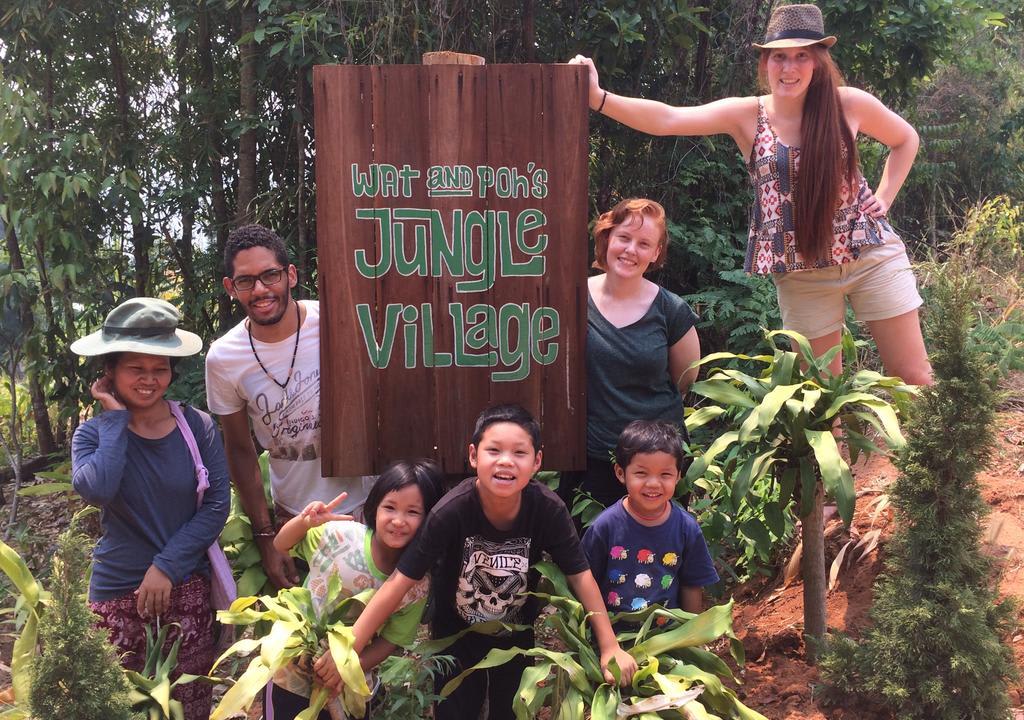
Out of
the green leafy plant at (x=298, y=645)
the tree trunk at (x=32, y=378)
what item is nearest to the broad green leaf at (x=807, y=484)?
the green leafy plant at (x=298, y=645)

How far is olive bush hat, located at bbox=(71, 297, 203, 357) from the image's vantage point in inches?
108

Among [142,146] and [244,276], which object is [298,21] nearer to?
[142,146]

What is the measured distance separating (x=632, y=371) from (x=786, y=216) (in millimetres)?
851

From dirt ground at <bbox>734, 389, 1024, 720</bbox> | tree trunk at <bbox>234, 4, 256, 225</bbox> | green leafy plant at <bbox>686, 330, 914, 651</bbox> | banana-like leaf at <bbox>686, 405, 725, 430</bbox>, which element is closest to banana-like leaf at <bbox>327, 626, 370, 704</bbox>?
green leafy plant at <bbox>686, 330, 914, 651</bbox>

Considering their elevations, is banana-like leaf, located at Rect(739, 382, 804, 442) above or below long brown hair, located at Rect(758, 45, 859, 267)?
below

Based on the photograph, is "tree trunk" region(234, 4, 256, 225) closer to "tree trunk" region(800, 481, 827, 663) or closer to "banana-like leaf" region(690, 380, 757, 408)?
"banana-like leaf" region(690, 380, 757, 408)

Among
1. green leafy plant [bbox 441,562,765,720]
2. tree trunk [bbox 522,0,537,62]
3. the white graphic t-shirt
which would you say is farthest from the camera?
tree trunk [bbox 522,0,537,62]

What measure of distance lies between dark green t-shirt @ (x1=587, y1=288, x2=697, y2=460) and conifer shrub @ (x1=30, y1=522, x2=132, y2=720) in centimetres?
175

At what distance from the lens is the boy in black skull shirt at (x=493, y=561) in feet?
8.38

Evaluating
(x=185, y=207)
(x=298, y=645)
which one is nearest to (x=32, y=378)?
(x=185, y=207)

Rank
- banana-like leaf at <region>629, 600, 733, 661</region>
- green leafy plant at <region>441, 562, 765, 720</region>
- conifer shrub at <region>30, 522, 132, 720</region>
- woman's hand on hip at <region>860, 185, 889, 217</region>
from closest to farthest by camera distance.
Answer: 1. conifer shrub at <region>30, 522, 132, 720</region>
2. green leafy plant at <region>441, 562, 765, 720</region>
3. banana-like leaf at <region>629, 600, 733, 661</region>
4. woman's hand on hip at <region>860, 185, 889, 217</region>

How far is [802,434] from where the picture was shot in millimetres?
2975

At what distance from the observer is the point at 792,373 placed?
3076mm

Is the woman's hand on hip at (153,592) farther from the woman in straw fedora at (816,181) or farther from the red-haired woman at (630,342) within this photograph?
the woman in straw fedora at (816,181)
